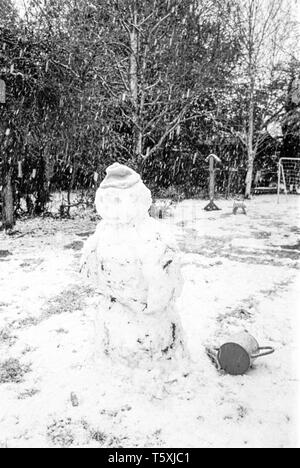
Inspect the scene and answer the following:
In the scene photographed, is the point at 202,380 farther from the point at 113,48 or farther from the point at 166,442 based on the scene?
the point at 113,48

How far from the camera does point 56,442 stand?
307 cm

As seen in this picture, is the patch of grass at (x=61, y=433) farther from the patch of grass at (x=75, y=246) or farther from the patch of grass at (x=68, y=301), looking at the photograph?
the patch of grass at (x=75, y=246)

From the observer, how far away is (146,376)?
3.66 meters

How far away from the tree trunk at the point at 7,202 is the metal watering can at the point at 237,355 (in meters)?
8.00

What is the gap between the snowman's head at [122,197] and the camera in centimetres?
342

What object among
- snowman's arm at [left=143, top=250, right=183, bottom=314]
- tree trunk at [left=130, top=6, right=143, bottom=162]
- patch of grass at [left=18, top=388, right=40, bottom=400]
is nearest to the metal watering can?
snowman's arm at [left=143, top=250, right=183, bottom=314]

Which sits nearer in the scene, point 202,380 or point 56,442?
point 56,442

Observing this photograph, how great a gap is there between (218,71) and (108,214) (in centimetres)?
870

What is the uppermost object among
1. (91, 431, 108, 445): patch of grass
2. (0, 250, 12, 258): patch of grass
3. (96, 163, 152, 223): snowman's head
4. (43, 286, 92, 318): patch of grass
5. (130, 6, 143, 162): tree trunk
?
(130, 6, 143, 162): tree trunk

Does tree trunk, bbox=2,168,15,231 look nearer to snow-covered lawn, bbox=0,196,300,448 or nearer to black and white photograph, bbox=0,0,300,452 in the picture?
black and white photograph, bbox=0,0,300,452

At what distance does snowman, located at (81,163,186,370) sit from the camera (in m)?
3.41

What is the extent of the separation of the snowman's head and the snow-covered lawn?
1388 millimetres

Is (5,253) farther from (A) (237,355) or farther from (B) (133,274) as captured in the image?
(A) (237,355)
